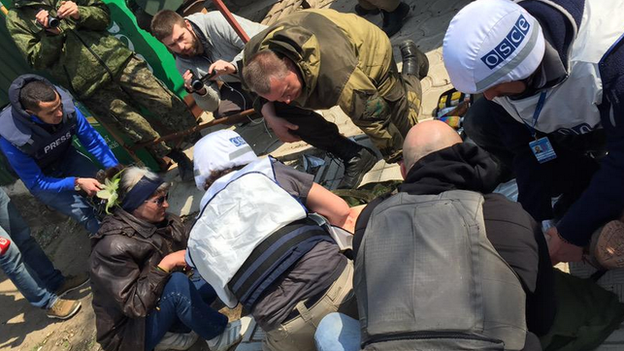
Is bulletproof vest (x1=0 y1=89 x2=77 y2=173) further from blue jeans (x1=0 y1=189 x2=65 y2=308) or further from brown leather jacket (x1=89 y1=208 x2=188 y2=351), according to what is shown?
brown leather jacket (x1=89 y1=208 x2=188 y2=351)

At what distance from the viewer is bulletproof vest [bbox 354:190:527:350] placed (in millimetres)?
1417

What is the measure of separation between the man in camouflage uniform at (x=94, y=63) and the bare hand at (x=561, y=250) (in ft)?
12.3

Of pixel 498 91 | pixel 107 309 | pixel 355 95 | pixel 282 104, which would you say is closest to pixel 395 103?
pixel 355 95

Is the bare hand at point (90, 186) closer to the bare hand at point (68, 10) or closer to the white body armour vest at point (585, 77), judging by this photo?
the bare hand at point (68, 10)

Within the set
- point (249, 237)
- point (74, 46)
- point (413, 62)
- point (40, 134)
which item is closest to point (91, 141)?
point (40, 134)

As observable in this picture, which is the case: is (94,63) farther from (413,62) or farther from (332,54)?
(413,62)

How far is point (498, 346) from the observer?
4.62ft

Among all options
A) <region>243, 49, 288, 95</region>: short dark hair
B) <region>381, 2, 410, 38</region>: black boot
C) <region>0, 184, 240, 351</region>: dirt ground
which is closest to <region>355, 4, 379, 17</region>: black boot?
<region>381, 2, 410, 38</region>: black boot

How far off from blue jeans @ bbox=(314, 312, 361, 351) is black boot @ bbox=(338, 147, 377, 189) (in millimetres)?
1773

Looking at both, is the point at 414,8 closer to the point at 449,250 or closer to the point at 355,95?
the point at 355,95

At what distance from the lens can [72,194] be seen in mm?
4141

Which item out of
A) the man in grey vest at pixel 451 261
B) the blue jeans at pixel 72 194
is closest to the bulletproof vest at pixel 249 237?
the man in grey vest at pixel 451 261

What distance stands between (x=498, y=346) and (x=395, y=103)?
218 cm

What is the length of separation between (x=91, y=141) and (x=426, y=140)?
3.41m
